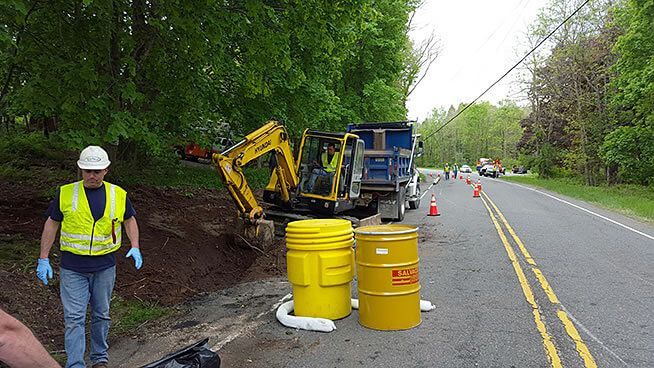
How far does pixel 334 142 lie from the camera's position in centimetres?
1173

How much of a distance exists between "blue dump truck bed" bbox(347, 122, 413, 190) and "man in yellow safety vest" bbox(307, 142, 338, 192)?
118 inches

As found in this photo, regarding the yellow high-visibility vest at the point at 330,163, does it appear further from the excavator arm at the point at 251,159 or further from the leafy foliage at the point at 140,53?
the leafy foliage at the point at 140,53

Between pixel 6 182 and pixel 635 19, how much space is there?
1120 inches

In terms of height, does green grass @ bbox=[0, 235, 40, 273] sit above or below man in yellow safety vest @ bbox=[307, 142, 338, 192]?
below

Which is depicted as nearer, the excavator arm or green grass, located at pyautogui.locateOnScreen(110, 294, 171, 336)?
green grass, located at pyautogui.locateOnScreen(110, 294, 171, 336)

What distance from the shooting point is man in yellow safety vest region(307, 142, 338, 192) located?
11.7 metres

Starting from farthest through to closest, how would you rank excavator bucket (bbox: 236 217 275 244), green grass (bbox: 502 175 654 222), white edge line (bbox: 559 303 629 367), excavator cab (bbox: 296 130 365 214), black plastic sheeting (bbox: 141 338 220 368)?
green grass (bbox: 502 175 654 222)
excavator cab (bbox: 296 130 365 214)
excavator bucket (bbox: 236 217 275 244)
white edge line (bbox: 559 303 629 367)
black plastic sheeting (bbox: 141 338 220 368)

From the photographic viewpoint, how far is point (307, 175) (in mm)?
11938

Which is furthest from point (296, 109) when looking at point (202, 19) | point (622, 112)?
point (622, 112)

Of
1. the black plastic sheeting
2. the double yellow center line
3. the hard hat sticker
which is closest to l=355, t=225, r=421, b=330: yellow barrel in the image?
the hard hat sticker

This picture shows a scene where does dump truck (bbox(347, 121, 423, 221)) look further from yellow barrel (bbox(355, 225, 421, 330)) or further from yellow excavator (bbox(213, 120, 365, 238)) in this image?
yellow barrel (bbox(355, 225, 421, 330))

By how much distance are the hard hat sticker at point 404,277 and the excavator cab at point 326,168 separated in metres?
5.83

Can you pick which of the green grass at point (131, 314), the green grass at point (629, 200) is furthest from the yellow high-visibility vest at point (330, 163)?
the green grass at point (629, 200)

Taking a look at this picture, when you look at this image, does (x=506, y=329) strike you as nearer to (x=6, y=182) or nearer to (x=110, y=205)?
(x=110, y=205)
